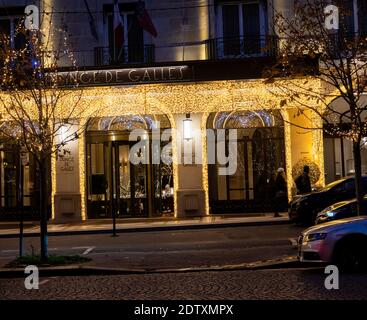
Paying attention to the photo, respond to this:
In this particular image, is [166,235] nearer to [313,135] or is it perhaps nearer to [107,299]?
[313,135]

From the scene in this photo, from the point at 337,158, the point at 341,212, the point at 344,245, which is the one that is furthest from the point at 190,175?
the point at 344,245

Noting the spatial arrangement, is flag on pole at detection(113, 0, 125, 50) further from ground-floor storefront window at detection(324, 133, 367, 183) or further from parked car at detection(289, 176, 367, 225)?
parked car at detection(289, 176, 367, 225)

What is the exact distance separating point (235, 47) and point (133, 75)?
4.00 m

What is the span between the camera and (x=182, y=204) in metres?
25.3

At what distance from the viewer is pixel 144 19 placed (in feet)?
78.4

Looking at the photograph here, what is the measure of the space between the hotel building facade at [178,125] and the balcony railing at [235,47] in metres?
0.04

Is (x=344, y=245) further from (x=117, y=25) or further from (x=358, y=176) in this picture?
(x=117, y=25)

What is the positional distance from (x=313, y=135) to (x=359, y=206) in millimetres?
11134

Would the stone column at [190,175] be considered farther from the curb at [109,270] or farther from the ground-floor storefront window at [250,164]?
the curb at [109,270]

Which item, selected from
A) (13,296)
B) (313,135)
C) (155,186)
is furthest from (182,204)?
(13,296)

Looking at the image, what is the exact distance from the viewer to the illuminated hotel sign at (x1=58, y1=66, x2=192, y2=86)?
78.8ft

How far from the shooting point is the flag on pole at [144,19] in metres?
23.8

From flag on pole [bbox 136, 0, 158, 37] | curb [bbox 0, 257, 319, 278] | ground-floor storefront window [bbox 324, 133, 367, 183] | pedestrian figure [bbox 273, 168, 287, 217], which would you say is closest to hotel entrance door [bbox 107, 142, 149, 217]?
flag on pole [bbox 136, 0, 158, 37]

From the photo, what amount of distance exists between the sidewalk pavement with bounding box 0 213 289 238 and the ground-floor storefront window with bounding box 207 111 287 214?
0.99m
